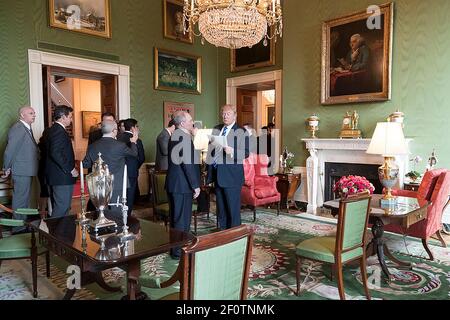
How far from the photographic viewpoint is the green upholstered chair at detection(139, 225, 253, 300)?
58.3 inches

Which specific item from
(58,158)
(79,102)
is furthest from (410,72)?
(79,102)

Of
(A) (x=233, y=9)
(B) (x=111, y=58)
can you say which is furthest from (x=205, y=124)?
(A) (x=233, y=9)

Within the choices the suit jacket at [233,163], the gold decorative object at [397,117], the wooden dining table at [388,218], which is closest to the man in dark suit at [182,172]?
the suit jacket at [233,163]

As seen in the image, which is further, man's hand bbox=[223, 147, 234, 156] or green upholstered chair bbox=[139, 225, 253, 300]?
man's hand bbox=[223, 147, 234, 156]

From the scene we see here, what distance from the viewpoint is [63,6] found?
609 cm

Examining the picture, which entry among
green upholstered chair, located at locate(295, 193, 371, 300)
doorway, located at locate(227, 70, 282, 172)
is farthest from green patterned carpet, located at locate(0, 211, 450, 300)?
doorway, located at locate(227, 70, 282, 172)

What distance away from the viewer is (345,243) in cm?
275

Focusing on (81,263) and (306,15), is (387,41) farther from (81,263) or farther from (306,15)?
(81,263)

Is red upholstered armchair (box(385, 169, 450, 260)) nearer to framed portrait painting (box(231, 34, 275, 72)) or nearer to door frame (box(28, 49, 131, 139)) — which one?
framed portrait painting (box(231, 34, 275, 72))

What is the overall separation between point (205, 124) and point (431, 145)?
4.98m

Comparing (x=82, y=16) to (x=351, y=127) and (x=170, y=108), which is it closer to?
(x=170, y=108)

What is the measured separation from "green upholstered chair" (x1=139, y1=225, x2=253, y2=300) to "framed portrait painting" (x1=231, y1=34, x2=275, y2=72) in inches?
255

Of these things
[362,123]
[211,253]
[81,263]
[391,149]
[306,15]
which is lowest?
[81,263]

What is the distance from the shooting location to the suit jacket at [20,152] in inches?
188
